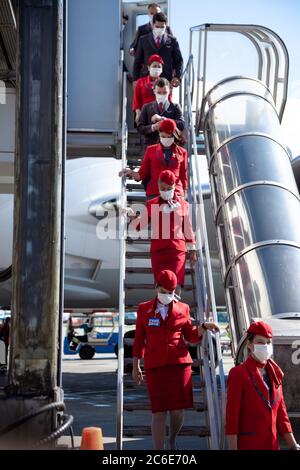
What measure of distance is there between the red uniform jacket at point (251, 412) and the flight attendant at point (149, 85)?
5.62 meters

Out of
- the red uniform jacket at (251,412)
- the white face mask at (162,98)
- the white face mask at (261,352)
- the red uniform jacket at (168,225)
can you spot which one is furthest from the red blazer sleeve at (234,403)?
the white face mask at (162,98)

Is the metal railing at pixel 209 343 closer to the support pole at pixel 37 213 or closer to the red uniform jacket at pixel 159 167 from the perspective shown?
the red uniform jacket at pixel 159 167

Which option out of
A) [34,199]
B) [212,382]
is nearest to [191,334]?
[212,382]

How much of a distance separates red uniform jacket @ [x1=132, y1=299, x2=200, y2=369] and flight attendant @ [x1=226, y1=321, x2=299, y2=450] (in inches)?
47.2

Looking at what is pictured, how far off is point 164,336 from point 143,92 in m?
4.80

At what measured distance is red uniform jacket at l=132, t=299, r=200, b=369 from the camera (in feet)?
22.4

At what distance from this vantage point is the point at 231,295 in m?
8.75

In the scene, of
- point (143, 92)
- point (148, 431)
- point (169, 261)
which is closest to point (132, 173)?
point (169, 261)

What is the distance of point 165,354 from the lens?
6.80 m

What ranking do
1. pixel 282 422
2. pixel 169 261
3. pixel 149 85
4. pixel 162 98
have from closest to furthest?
1. pixel 282 422
2. pixel 169 261
3. pixel 162 98
4. pixel 149 85

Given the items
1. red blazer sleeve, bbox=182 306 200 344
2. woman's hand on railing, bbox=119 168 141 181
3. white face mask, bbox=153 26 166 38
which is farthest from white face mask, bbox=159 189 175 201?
white face mask, bbox=153 26 166 38

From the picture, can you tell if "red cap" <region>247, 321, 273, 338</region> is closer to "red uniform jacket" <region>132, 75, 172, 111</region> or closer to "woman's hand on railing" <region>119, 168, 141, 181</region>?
"woman's hand on railing" <region>119, 168, 141, 181</region>

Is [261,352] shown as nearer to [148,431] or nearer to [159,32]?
[148,431]

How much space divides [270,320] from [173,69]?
5209mm
